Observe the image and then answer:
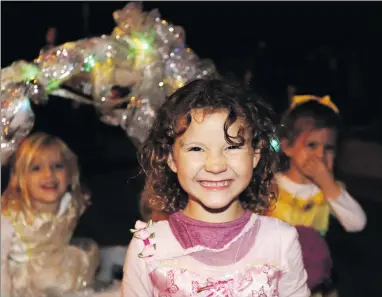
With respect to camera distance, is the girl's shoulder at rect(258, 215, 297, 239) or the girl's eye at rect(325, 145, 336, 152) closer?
the girl's shoulder at rect(258, 215, 297, 239)

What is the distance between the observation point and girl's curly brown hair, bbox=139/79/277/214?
158cm

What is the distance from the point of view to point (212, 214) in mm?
1620

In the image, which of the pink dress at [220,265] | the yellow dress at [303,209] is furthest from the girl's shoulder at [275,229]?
the yellow dress at [303,209]

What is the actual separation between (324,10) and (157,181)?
707 cm

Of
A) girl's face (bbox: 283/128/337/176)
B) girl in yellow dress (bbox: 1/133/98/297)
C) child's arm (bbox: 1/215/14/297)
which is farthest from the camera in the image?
girl's face (bbox: 283/128/337/176)

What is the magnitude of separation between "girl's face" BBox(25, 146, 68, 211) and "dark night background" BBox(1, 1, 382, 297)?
423cm

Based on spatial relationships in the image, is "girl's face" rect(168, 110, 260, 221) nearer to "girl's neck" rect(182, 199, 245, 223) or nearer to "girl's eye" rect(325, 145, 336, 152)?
"girl's neck" rect(182, 199, 245, 223)

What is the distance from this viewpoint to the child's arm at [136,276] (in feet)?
5.21

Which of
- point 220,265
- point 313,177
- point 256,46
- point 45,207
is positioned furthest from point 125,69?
point 256,46

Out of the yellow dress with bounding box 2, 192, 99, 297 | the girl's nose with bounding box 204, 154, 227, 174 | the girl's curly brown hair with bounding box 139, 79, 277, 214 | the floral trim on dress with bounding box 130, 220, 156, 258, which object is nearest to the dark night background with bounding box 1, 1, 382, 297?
the yellow dress with bounding box 2, 192, 99, 297

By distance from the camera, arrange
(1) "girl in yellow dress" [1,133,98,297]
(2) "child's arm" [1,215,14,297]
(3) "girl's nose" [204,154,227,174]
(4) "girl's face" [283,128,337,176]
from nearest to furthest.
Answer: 1. (3) "girl's nose" [204,154,227,174]
2. (2) "child's arm" [1,215,14,297]
3. (1) "girl in yellow dress" [1,133,98,297]
4. (4) "girl's face" [283,128,337,176]

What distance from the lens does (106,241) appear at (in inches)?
156

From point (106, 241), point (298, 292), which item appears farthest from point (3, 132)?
point (106, 241)

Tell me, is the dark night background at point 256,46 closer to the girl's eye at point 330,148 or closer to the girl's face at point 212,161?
the girl's eye at point 330,148
